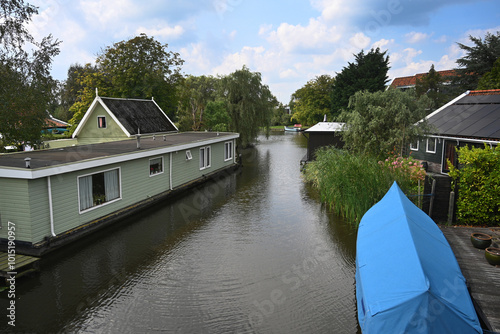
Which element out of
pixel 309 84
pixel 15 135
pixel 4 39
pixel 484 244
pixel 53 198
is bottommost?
pixel 484 244

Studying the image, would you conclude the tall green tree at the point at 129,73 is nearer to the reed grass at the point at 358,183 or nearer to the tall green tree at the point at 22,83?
the tall green tree at the point at 22,83

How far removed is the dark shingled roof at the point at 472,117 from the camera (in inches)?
646

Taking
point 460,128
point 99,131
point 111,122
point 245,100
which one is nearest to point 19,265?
point 111,122

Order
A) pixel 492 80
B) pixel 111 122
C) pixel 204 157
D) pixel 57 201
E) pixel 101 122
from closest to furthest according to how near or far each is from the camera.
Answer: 1. pixel 57 201
2. pixel 204 157
3. pixel 111 122
4. pixel 101 122
5. pixel 492 80

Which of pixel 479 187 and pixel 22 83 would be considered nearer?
pixel 479 187

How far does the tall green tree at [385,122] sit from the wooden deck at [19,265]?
596 inches

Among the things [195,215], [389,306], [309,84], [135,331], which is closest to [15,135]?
[195,215]

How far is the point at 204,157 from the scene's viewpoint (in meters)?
21.6

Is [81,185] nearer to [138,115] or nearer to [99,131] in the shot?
[99,131]

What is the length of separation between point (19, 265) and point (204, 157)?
1389 cm

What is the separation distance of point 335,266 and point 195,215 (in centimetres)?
676

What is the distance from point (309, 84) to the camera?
6369 cm

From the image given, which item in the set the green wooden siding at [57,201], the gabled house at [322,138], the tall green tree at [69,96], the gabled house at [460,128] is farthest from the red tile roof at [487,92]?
the tall green tree at [69,96]

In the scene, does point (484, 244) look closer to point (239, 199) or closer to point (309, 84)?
point (239, 199)
